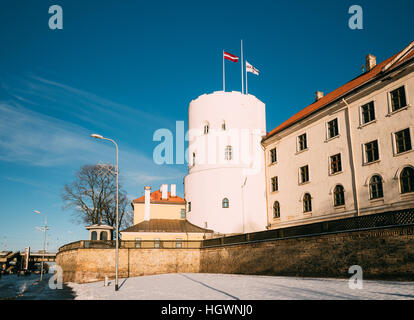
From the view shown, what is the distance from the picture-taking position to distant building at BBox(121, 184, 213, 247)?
4406 cm

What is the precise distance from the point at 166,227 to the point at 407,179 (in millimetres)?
28768

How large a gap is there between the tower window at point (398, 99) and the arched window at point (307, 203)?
428 inches

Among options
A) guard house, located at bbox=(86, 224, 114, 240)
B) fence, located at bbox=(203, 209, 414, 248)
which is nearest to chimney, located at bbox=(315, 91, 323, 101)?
fence, located at bbox=(203, 209, 414, 248)

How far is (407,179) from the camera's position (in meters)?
24.1

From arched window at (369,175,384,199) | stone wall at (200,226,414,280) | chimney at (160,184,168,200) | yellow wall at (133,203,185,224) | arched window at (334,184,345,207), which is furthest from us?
chimney at (160,184,168,200)

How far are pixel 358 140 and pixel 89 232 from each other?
1149 inches

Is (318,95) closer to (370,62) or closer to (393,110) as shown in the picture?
(370,62)

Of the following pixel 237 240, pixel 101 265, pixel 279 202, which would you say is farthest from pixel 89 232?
pixel 279 202

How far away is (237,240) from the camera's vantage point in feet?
110

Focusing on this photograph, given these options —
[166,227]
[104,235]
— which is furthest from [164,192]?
[104,235]

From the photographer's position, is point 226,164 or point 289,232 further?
point 226,164

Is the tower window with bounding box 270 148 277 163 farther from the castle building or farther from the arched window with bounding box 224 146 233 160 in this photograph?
the arched window with bounding box 224 146 233 160

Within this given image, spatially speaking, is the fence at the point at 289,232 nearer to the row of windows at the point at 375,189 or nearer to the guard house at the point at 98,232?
the guard house at the point at 98,232
